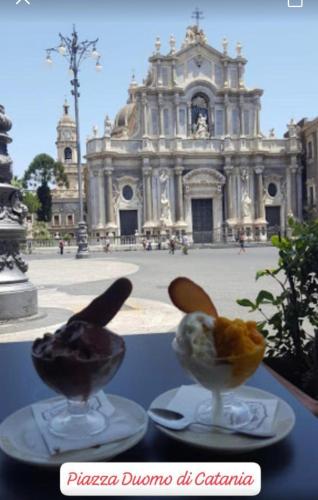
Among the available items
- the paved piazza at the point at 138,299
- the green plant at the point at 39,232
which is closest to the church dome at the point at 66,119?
the green plant at the point at 39,232

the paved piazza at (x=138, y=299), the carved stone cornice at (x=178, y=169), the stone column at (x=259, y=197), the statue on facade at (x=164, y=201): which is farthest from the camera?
the stone column at (x=259, y=197)

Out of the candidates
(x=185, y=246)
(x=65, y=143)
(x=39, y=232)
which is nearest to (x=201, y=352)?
(x=185, y=246)

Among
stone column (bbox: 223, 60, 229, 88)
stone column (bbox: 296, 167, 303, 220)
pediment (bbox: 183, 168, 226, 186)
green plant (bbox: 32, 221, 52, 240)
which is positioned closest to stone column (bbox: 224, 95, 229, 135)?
stone column (bbox: 223, 60, 229, 88)

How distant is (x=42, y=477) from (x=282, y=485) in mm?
538

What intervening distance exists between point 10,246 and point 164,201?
92.4 ft

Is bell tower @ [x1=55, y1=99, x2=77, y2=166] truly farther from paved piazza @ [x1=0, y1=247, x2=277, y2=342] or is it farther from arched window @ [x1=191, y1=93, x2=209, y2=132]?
paved piazza @ [x1=0, y1=247, x2=277, y2=342]

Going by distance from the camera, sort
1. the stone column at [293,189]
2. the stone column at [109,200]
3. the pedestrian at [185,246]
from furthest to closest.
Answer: the stone column at [293,189]
the stone column at [109,200]
the pedestrian at [185,246]

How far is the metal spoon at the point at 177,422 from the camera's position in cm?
115

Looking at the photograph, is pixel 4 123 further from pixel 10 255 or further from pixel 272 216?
pixel 272 216

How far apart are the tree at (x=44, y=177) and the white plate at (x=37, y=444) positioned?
45.5 meters

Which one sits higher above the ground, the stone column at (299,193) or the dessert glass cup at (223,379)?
the stone column at (299,193)

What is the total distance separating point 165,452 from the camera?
1.12 meters

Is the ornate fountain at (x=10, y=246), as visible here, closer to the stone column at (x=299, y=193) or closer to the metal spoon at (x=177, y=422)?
the metal spoon at (x=177, y=422)

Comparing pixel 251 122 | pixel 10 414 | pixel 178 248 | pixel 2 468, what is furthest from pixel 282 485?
pixel 251 122
